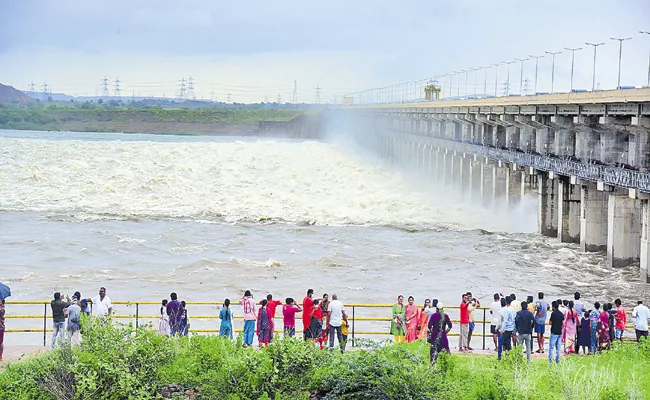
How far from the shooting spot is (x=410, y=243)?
44.6 metres

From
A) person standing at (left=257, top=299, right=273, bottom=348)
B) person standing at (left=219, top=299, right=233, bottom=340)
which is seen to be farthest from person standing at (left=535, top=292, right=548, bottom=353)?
person standing at (left=219, top=299, right=233, bottom=340)

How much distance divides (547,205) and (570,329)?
31795 mm

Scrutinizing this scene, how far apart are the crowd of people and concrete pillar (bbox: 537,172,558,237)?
99.0ft

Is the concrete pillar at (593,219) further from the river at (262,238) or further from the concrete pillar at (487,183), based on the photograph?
the concrete pillar at (487,183)

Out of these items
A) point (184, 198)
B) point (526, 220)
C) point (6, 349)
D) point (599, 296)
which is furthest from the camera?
point (184, 198)

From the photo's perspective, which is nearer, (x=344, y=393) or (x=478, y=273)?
(x=344, y=393)

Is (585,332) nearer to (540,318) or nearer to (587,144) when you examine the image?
(540,318)

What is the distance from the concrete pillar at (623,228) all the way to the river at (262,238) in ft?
2.21

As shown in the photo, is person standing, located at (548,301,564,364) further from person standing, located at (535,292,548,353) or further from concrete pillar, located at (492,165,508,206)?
concrete pillar, located at (492,165,508,206)

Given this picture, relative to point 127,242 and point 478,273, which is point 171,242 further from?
point 478,273

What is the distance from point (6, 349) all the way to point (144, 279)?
1539 cm

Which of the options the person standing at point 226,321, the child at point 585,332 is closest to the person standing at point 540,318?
the child at point 585,332

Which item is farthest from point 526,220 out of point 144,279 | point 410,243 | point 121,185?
point 121,185

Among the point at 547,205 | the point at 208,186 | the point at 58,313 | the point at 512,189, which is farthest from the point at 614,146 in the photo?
the point at 208,186
